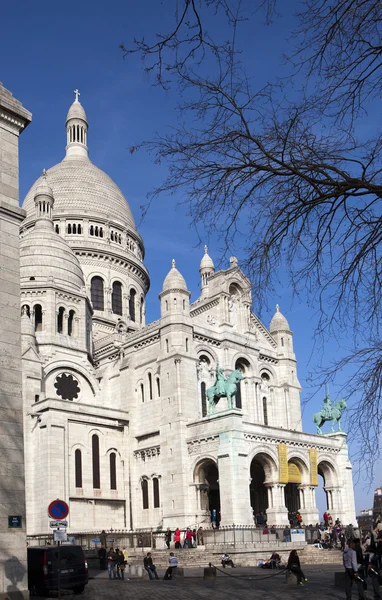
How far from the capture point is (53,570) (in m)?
23.6

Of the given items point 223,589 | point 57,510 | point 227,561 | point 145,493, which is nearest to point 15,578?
point 57,510

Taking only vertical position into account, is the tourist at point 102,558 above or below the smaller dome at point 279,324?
below

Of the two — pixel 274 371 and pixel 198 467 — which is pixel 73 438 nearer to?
pixel 198 467

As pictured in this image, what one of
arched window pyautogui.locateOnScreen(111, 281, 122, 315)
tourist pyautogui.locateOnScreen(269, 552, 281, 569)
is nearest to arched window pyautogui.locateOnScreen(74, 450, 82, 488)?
tourist pyautogui.locateOnScreen(269, 552, 281, 569)

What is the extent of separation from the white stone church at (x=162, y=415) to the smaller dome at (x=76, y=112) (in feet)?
88.0

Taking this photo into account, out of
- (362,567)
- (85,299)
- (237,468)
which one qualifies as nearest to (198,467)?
(237,468)

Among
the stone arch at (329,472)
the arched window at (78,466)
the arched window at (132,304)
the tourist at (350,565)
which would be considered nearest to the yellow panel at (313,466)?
the stone arch at (329,472)

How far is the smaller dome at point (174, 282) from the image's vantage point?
53.6 meters

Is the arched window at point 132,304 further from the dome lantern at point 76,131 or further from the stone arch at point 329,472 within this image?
the stone arch at point 329,472

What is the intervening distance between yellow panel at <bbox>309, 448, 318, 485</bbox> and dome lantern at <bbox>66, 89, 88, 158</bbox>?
50.3 metres

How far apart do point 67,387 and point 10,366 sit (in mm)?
37071

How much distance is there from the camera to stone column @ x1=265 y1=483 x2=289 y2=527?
48.2m

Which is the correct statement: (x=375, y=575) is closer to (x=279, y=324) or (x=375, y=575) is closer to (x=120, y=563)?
(x=120, y=563)

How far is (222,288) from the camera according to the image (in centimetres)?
5769
